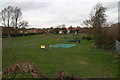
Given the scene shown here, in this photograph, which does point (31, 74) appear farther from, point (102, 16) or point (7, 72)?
point (102, 16)

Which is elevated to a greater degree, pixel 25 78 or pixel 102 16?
pixel 102 16

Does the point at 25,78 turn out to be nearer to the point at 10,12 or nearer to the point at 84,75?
the point at 84,75

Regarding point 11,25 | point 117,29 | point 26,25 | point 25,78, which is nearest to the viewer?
point 25,78

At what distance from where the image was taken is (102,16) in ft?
72.6

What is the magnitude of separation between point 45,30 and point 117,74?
151ft

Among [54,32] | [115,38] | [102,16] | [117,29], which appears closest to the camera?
[117,29]

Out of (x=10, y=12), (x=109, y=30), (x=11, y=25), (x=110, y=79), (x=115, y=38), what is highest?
(x=10, y=12)

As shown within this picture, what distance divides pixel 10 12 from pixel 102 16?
21.8 m

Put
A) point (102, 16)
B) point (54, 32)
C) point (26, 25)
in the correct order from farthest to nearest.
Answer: point (54, 32)
point (26, 25)
point (102, 16)

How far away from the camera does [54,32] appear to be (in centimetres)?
4712

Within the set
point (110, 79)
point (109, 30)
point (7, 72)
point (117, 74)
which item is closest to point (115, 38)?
point (109, 30)

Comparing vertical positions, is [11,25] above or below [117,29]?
above

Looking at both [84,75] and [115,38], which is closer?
[84,75]

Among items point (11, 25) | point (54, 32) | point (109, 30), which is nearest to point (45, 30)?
point (54, 32)
